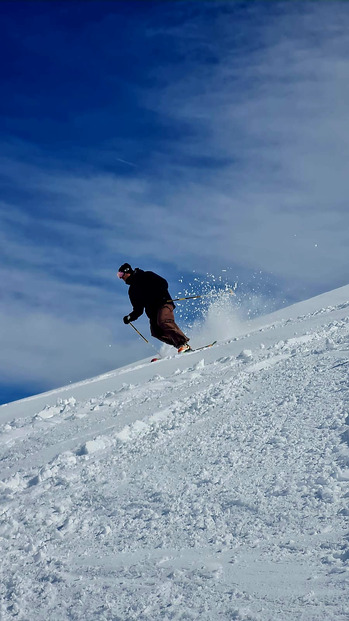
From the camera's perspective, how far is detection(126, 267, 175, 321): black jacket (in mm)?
10875

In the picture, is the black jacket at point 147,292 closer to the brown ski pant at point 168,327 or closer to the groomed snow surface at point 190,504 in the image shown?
the brown ski pant at point 168,327

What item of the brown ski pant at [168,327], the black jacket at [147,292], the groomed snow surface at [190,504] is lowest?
the groomed snow surface at [190,504]

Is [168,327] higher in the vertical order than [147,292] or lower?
lower

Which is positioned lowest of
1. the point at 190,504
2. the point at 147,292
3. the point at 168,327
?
the point at 190,504

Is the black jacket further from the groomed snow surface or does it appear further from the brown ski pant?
the groomed snow surface

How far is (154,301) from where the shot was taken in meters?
10.9

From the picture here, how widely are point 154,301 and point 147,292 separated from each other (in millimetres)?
216

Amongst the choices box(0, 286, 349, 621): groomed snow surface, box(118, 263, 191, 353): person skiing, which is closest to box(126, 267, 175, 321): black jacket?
box(118, 263, 191, 353): person skiing

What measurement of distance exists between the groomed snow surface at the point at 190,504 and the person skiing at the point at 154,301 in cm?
440

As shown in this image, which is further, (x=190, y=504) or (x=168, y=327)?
(x=168, y=327)

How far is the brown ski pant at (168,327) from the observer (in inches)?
427

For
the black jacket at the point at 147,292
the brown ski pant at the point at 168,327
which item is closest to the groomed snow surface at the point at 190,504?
the brown ski pant at the point at 168,327

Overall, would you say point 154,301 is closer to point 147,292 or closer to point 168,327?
point 147,292

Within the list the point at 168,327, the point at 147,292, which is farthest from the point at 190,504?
the point at 147,292
